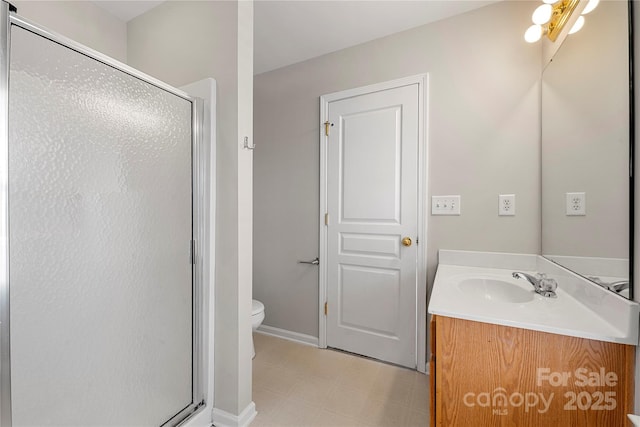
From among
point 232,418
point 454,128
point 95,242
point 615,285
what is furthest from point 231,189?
point 615,285

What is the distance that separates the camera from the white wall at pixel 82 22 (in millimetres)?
1509

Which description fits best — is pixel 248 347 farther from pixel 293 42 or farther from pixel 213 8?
pixel 293 42

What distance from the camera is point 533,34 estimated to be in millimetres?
1457

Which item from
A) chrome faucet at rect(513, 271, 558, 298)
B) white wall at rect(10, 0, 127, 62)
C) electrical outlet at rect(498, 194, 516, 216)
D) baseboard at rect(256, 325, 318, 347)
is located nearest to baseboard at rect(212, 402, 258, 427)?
baseboard at rect(256, 325, 318, 347)

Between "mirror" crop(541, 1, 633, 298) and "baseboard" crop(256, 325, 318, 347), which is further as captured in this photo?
Result: "baseboard" crop(256, 325, 318, 347)

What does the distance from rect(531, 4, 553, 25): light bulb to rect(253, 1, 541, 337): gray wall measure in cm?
25

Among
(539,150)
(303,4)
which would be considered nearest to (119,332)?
(303,4)

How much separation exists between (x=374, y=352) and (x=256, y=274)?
47.0 inches

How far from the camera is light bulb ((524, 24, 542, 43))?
1.44m

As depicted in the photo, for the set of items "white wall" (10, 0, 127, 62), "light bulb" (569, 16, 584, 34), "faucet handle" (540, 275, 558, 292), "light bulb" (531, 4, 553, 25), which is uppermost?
"white wall" (10, 0, 127, 62)

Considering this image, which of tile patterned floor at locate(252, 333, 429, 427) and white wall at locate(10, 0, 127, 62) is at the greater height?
white wall at locate(10, 0, 127, 62)


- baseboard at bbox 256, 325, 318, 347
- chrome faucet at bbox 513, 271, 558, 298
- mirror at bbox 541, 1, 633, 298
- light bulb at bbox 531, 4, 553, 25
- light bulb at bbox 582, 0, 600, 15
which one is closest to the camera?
mirror at bbox 541, 1, 633, 298

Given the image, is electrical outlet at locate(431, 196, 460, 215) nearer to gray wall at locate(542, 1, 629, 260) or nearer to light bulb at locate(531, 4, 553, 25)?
gray wall at locate(542, 1, 629, 260)

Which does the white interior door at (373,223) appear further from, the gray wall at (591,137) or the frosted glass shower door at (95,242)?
the frosted glass shower door at (95,242)
